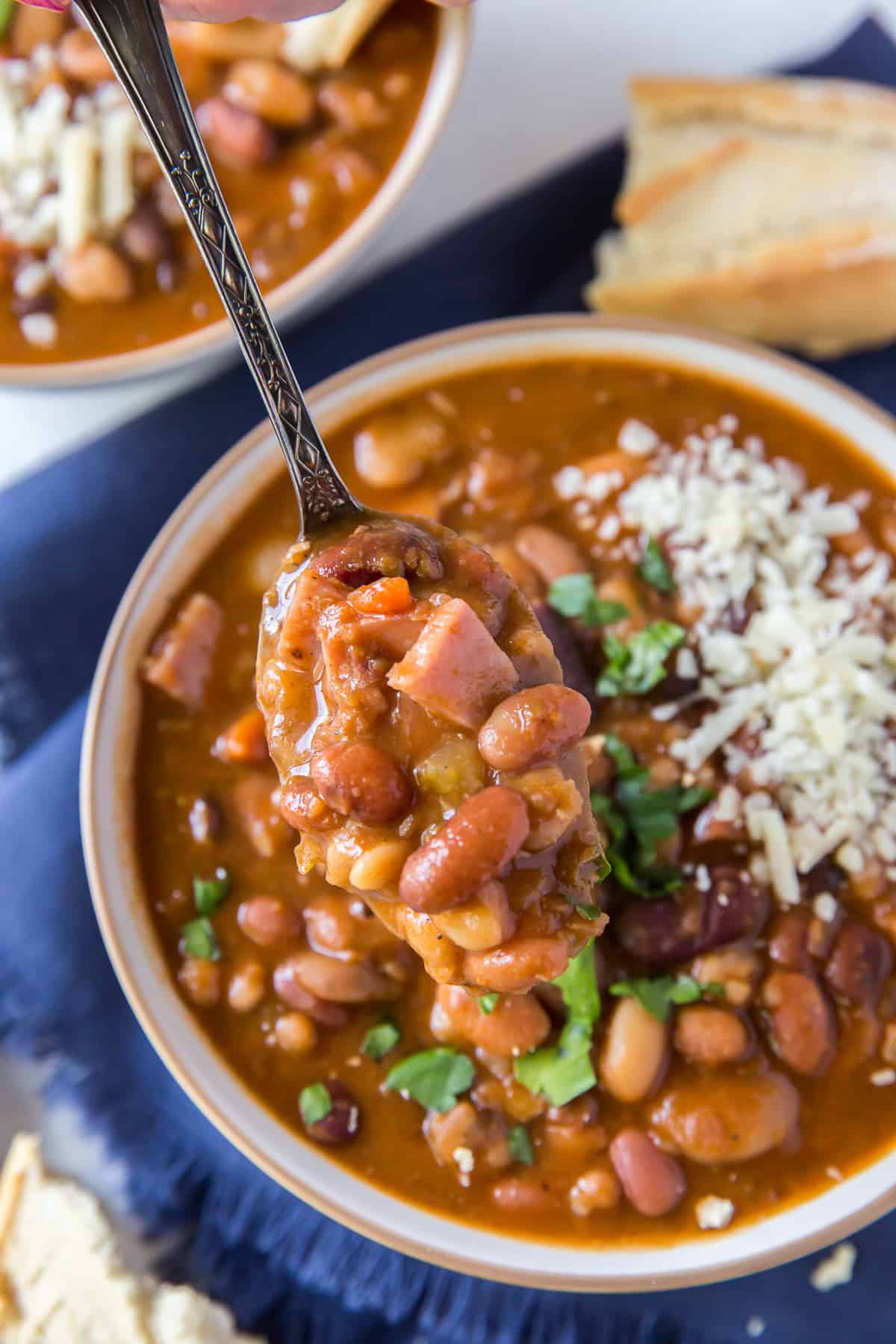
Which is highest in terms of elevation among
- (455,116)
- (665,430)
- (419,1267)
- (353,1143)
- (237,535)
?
(455,116)

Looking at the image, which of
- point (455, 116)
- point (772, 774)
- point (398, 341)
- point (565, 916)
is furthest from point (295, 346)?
point (565, 916)

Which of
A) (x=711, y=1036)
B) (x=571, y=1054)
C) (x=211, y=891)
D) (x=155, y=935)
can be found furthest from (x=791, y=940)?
→ (x=155, y=935)

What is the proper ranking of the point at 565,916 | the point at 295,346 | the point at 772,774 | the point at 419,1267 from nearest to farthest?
the point at 565,916, the point at 772,774, the point at 419,1267, the point at 295,346

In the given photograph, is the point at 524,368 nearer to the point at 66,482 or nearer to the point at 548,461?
the point at 548,461

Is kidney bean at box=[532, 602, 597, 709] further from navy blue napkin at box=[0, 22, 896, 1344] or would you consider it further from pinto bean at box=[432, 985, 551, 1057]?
navy blue napkin at box=[0, 22, 896, 1344]

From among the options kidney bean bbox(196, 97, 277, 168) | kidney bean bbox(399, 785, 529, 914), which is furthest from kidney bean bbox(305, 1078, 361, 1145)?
kidney bean bbox(196, 97, 277, 168)

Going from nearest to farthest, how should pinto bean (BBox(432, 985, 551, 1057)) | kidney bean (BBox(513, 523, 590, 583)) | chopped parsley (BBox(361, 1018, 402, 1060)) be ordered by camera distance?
pinto bean (BBox(432, 985, 551, 1057)), chopped parsley (BBox(361, 1018, 402, 1060)), kidney bean (BBox(513, 523, 590, 583))

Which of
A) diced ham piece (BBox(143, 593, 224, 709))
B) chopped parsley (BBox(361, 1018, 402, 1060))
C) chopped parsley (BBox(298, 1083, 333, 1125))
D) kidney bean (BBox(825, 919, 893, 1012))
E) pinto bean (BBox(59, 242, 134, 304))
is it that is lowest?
kidney bean (BBox(825, 919, 893, 1012))

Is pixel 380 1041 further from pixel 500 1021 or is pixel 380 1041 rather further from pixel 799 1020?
pixel 799 1020

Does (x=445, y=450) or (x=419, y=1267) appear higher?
(x=445, y=450)
